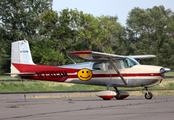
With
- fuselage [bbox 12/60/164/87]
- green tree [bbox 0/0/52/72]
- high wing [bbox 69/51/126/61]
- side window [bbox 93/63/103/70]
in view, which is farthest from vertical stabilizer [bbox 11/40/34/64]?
green tree [bbox 0/0/52/72]

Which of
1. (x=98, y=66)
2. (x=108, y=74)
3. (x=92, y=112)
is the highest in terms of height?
(x=98, y=66)

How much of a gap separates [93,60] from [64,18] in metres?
32.8

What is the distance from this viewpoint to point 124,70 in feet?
47.5

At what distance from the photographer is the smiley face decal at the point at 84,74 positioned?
14.9 m

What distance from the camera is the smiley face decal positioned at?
14920 mm

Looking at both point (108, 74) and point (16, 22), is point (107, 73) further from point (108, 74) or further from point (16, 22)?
point (16, 22)

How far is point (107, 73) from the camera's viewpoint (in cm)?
1469

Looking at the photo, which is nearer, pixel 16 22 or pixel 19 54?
pixel 19 54

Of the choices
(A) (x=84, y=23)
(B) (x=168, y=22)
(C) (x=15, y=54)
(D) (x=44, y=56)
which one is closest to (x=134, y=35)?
(B) (x=168, y=22)

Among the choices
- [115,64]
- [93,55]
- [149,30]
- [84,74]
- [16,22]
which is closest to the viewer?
[93,55]

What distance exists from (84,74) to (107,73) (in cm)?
134

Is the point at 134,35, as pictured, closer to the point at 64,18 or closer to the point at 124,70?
the point at 64,18

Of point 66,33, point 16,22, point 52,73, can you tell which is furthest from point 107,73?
point 16,22

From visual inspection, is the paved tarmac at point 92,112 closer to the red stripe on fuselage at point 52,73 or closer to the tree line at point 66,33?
the red stripe on fuselage at point 52,73
